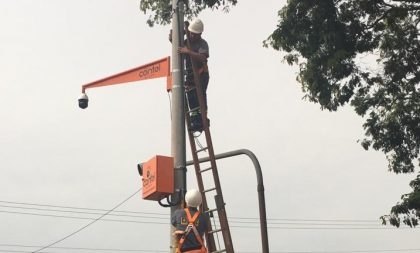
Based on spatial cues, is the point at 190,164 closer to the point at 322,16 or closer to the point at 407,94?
the point at 322,16

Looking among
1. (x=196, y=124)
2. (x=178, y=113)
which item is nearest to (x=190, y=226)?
(x=178, y=113)

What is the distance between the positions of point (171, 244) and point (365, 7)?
8.02 meters

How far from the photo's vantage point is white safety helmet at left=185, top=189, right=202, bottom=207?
23.0 ft

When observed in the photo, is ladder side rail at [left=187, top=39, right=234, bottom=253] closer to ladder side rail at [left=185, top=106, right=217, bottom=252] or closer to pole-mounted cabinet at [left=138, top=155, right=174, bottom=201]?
ladder side rail at [left=185, top=106, right=217, bottom=252]

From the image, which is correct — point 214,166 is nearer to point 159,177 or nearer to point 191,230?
point 159,177

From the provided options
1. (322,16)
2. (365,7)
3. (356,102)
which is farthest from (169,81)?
(356,102)

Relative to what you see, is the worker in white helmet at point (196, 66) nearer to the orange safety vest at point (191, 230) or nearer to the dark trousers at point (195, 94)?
the dark trousers at point (195, 94)

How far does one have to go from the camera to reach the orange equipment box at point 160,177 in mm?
7027

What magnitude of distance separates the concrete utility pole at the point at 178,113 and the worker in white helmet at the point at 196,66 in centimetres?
34

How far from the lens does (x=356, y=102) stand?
46.0 feet

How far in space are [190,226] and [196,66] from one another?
2855mm

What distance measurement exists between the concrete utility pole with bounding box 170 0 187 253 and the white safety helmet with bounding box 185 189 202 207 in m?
0.19

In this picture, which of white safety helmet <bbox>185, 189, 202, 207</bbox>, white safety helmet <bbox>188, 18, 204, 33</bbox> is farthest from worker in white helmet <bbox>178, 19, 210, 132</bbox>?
white safety helmet <bbox>185, 189, 202, 207</bbox>

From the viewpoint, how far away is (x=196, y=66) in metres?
8.44
